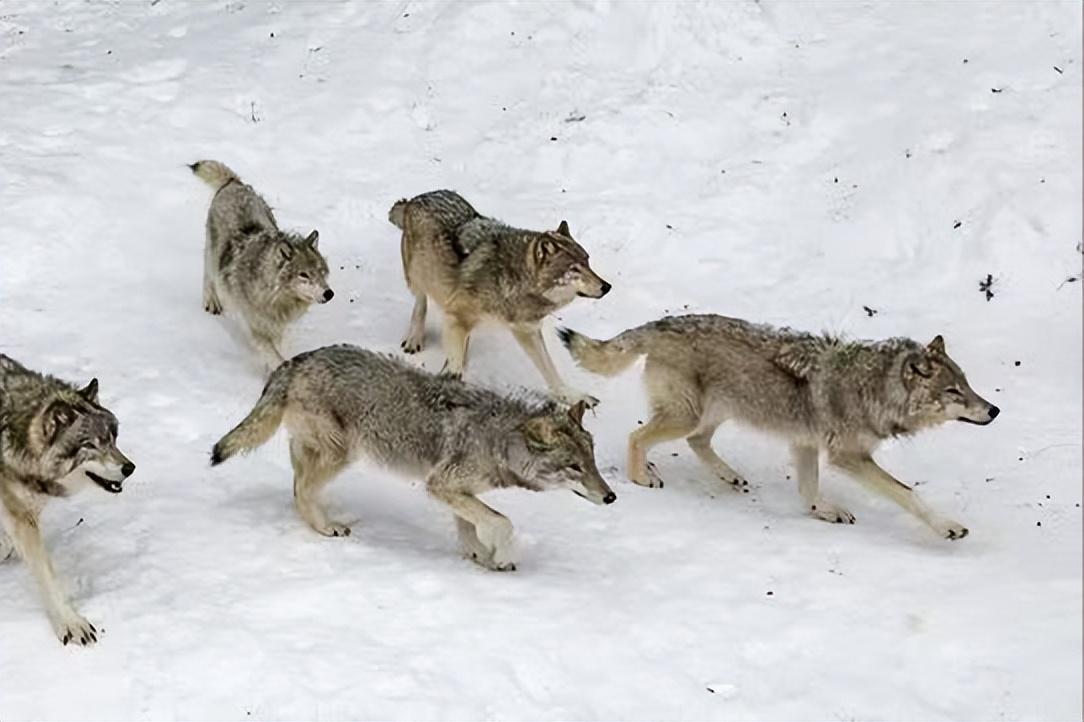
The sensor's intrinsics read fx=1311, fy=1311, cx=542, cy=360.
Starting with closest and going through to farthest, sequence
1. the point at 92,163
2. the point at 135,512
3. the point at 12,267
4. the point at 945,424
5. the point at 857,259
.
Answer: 1. the point at 135,512
2. the point at 945,424
3. the point at 12,267
4. the point at 857,259
5. the point at 92,163

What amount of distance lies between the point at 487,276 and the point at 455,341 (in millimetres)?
632

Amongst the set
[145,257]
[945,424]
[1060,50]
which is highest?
[1060,50]

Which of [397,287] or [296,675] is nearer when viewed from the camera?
[296,675]

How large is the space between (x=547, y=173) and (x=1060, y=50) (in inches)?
207

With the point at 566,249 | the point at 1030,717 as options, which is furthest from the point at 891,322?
the point at 1030,717

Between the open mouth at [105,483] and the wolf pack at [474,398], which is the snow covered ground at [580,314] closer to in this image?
the wolf pack at [474,398]

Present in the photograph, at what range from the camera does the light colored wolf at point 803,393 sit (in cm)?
927

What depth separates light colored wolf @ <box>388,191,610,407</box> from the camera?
10617 millimetres

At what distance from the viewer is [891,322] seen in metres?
11.4

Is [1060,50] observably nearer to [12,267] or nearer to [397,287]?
[397,287]

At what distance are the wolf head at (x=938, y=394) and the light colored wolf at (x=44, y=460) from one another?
5298 millimetres

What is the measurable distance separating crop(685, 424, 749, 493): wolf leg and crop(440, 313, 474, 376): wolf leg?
7.04 feet

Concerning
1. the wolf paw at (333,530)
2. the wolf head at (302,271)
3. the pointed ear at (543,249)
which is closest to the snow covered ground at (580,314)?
the wolf paw at (333,530)

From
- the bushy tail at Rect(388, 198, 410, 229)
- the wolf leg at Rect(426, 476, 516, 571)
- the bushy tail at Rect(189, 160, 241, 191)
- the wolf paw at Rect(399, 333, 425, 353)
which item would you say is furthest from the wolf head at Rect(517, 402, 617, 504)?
the bushy tail at Rect(189, 160, 241, 191)
